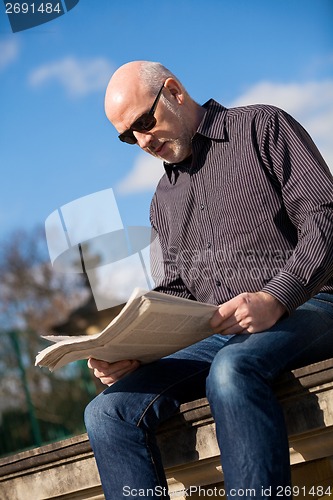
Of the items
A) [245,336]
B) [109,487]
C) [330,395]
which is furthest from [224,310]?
[109,487]

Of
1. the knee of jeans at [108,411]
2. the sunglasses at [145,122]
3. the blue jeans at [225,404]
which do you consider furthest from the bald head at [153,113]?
the knee of jeans at [108,411]

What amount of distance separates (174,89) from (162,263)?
53cm

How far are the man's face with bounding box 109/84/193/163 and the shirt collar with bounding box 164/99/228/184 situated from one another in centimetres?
4

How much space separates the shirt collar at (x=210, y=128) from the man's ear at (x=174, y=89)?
9 centimetres

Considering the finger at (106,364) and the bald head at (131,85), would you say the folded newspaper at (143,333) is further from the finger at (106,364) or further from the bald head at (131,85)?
the bald head at (131,85)

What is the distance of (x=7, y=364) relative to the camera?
8.63 metres

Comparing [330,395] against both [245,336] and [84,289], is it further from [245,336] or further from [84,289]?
[84,289]

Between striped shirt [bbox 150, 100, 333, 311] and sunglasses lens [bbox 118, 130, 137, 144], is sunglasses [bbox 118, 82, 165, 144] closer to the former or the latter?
sunglasses lens [bbox 118, 130, 137, 144]

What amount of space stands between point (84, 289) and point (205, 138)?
55.1 feet

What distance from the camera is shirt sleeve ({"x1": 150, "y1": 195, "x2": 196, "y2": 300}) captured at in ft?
8.99

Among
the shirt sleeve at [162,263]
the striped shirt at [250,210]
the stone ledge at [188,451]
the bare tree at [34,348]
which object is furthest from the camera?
the bare tree at [34,348]

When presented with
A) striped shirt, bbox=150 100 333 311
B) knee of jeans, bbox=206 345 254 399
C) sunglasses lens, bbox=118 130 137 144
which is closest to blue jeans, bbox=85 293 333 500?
knee of jeans, bbox=206 345 254 399

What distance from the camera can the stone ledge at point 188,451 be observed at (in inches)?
84.7

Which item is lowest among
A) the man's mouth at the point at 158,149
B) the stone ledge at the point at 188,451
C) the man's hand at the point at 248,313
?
the stone ledge at the point at 188,451
